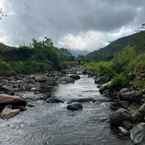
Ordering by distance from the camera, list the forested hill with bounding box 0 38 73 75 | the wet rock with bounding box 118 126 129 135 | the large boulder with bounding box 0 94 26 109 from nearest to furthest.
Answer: the wet rock with bounding box 118 126 129 135 → the large boulder with bounding box 0 94 26 109 → the forested hill with bounding box 0 38 73 75

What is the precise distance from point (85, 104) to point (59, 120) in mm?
7535

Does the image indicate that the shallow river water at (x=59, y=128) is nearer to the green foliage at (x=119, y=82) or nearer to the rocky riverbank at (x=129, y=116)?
the rocky riverbank at (x=129, y=116)

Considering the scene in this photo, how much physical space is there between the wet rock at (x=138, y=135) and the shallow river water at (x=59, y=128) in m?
0.49

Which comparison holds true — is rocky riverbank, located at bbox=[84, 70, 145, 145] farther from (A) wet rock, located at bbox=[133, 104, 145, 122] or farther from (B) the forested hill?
(B) the forested hill

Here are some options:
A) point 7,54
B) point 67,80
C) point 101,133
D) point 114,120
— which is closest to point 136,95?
point 114,120

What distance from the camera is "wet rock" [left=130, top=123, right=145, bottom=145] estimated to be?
1831 cm

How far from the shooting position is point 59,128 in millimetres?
22938

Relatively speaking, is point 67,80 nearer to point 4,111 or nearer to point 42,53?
point 4,111

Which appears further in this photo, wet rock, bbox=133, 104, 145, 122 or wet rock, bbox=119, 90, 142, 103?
wet rock, bbox=119, 90, 142, 103

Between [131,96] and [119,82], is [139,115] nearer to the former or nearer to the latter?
[131,96]

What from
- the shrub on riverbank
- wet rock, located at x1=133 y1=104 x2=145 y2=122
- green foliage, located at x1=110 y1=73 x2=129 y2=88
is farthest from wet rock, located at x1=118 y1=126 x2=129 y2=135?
green foliage, located at x1=110 y1=73 x2=129 y2=88

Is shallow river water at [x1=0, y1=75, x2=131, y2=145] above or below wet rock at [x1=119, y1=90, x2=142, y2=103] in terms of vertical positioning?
below

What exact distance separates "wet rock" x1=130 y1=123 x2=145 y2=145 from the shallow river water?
1.59 feet

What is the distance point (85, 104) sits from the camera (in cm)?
3253
